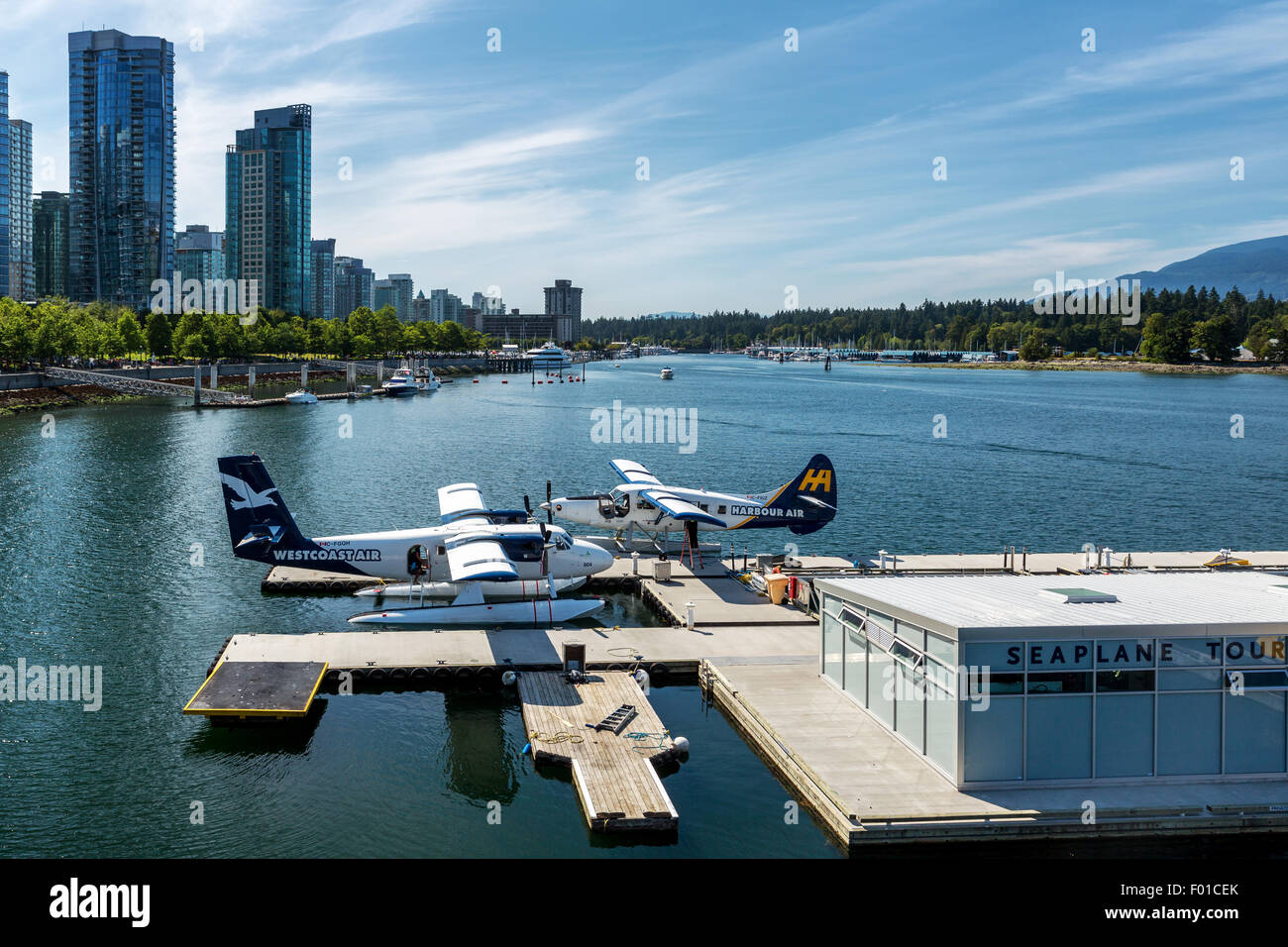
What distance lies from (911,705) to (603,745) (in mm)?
6674

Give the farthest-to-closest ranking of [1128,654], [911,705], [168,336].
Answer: [168,336], [911,705], [1128,654]

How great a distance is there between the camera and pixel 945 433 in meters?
98.7

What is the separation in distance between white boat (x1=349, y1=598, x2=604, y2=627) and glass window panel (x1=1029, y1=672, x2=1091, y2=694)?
51.1ft

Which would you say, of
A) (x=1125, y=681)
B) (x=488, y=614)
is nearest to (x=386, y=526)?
(x=488, y=614)

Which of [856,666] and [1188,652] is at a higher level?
[1188,652]

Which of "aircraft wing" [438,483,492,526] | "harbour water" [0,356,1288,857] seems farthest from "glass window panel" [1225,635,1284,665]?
"aircraft wing" [438,483,492,526]

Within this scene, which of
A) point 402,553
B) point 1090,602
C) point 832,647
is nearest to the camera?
point 1090,602

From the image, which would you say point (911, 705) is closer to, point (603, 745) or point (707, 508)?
point (603, 745)

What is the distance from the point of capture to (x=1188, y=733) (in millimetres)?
17734

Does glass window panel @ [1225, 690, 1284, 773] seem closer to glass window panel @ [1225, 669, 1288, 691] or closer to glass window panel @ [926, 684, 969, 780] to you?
glass window panel @ [1225, 669, 1288, 691]

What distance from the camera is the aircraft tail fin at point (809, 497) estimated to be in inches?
1547
